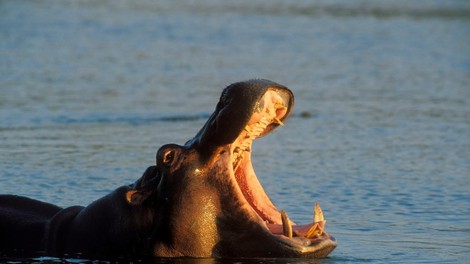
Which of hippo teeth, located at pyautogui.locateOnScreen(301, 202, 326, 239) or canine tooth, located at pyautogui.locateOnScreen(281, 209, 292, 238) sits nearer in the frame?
canine tooth, located at pyautogui.locateOnScreen(281, 209, 292, 238)

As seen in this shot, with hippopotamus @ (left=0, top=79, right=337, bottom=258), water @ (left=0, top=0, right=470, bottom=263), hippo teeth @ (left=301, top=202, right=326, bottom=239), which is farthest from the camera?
water @ (left=0, top=0, right=470, bottom=263)

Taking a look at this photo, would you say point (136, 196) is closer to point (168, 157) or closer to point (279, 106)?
point (168, 157)

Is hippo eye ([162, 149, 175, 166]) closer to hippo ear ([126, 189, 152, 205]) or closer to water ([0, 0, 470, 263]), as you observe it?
hippo ear ([126, 189, 152, 205])

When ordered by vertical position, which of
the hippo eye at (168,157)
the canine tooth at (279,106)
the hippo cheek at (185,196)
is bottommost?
the hippo cheek at (185,196)

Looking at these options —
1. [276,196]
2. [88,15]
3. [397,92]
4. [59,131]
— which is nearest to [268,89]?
[276,196]

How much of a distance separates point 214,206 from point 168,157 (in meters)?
0.35

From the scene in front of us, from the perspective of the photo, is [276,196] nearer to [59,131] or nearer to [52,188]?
[52,188]

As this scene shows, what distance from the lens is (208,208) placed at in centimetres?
643

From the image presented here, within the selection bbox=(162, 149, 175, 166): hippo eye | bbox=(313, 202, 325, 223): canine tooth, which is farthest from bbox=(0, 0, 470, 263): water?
bbox=(162, 149, 175, 166): hippo eye

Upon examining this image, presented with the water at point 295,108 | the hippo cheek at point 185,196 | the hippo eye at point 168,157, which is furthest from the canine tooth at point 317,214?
the hippo eye at point 168,157

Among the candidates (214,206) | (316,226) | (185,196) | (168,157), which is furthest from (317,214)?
(168,157)

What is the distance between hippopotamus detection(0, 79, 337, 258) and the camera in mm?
6387

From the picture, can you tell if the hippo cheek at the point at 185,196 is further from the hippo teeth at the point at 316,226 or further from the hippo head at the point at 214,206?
the hippo teeth at the point at 316,226

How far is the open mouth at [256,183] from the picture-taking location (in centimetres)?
639
